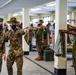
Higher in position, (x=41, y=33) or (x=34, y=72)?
(x=41, y=33)

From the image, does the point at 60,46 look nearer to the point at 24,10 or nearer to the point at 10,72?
the point at 10,72

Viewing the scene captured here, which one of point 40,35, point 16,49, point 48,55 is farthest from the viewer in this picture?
point 48,55

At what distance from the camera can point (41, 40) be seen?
34.9 ft

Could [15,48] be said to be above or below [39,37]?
below

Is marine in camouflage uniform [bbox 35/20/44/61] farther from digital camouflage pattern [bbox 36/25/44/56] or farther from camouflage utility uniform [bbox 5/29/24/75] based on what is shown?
A: camouflage utility uniform [bbox 5/29/24/75]

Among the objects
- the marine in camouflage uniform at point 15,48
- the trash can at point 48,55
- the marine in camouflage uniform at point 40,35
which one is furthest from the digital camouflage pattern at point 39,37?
the marine in camouflage uniform at point 15,48

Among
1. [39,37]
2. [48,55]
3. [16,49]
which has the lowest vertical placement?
[48,55]

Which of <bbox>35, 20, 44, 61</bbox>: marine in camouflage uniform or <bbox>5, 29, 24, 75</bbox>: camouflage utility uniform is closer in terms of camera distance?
<bbox>5, 29, 24, 75</bbox>: camouflage utility uniform

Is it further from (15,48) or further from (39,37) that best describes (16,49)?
(39,37)

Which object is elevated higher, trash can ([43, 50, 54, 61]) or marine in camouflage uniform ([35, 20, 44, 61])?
marine in camouflage uniform ([35, 20, 44, 61])

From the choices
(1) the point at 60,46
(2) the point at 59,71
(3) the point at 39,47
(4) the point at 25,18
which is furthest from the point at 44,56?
(1) the point at 60,46

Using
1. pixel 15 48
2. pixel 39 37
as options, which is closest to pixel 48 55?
pixel 39 37

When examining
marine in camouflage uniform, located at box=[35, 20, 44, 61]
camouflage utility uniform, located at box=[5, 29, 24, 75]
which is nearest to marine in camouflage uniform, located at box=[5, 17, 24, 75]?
camouflage utility uniform, located at box=[5, 29, 24, 75]

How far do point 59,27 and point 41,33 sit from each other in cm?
352
